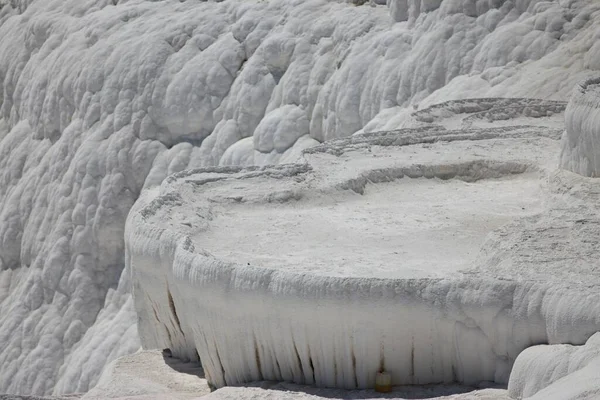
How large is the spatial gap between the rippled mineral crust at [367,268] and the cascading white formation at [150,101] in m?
4.46

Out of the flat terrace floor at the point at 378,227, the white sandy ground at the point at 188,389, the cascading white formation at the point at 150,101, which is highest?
the flat terrace floor at the point at 378,227

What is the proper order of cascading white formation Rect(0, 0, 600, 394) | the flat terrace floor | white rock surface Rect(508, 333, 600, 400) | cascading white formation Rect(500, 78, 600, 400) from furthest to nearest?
cascading white formation Rect(0, 0, 600, 394), the flat terrace floor, white rock surface Rect(508, 333, 600, 400), cascading white formation Rect(500, 78, 600, 400)

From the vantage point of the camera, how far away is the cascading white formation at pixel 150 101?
12320 mm

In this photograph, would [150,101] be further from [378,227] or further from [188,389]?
[188,389]

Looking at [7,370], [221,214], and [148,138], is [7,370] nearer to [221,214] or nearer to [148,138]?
[148,138]

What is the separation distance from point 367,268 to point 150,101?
10703 mm

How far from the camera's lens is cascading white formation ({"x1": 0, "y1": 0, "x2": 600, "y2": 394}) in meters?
12.3

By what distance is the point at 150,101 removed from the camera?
51.3 ft

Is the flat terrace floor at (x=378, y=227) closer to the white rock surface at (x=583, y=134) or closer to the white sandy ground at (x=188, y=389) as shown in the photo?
the white rock surface at (x=583, y=134)

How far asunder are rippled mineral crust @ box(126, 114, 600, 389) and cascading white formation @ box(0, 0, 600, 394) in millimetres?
4462

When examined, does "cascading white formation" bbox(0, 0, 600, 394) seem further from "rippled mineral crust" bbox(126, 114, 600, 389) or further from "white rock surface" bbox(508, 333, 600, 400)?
"white rock surface" bbox(508, 333, 600, 400)

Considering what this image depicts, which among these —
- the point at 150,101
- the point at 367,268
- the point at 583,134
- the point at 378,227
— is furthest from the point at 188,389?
the point at 150,101

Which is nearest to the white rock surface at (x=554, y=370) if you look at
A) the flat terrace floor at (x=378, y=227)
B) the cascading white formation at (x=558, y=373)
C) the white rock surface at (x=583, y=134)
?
the cascading white formation at (x=558, y=373)

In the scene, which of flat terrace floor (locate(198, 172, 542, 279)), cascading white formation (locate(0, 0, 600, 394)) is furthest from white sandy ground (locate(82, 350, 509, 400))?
cascading white formation (locate(0, 0, 600, 394))
